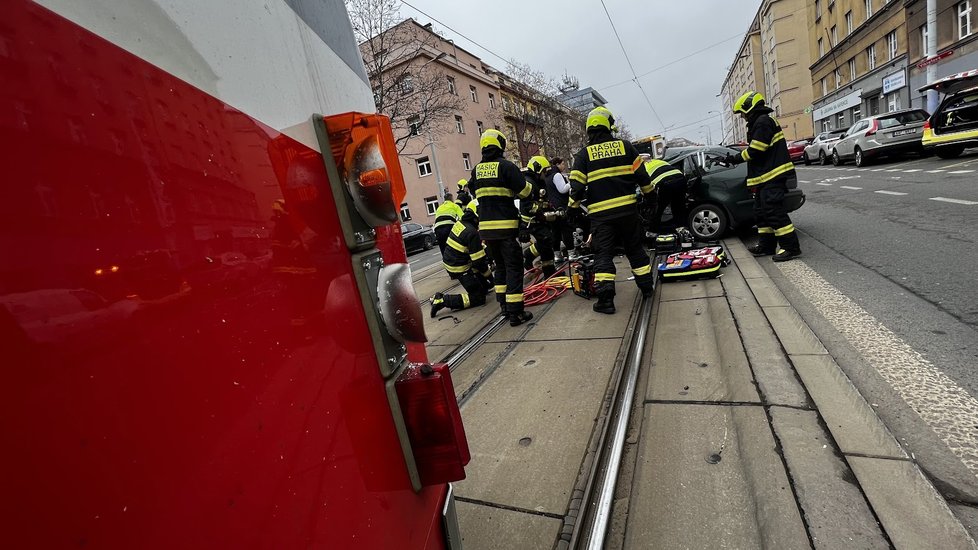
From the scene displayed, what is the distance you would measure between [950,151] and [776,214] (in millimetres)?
11774

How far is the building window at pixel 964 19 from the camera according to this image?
1898cm

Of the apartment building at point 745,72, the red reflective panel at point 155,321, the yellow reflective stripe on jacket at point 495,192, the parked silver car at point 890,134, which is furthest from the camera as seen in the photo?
the apartment building at point 745,72

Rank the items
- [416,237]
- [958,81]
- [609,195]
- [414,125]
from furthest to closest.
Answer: [416,237] → [414,125] → [958,81] → [609,195]

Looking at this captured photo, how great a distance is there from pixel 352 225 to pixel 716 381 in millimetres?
2708

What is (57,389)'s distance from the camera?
385 millimetres

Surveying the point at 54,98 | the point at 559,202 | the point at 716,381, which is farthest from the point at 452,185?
the point at 54,98

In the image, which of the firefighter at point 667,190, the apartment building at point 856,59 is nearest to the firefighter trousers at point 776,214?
the firefighter at point 667,190

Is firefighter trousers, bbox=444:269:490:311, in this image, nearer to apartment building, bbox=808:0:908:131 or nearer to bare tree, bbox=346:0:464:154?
bare tree, bbox=346:0:464:154

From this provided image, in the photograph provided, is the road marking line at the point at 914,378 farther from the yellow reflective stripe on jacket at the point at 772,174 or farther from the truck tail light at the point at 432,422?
the truck tail light at the point at 432,422

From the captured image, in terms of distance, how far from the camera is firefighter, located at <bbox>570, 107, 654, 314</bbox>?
4633mm

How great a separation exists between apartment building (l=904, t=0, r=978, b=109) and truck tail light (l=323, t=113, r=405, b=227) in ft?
90.0

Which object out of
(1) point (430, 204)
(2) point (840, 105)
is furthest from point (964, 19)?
(1) point (430, 204)

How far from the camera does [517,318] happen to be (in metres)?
4.73

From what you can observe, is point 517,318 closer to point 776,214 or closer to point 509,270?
point 509,270
